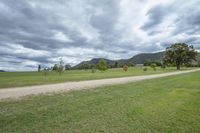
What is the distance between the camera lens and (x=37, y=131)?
4.89m

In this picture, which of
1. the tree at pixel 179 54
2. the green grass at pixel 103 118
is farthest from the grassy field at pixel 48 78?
the tree at pixel 179 54

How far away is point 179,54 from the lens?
237ft

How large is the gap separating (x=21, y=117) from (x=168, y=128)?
16.0 feet

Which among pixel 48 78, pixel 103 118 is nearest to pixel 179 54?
pixel 48 78

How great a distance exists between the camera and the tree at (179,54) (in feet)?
236

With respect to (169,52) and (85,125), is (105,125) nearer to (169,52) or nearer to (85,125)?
(85,125)

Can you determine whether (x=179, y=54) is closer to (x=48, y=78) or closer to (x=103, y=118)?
(x=48, y=78)

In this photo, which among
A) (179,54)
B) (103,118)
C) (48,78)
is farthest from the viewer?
(179,54)

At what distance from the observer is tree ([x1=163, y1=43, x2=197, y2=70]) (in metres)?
71.9

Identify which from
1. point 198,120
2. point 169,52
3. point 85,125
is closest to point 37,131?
point 85,125

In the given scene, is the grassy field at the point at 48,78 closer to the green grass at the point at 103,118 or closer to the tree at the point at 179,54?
the green grass at the point at 103,118

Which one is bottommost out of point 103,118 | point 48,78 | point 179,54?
point 103,118

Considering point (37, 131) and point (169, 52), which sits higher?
point (169, 52)

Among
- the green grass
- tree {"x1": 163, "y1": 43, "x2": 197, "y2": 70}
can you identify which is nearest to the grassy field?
the green grass
